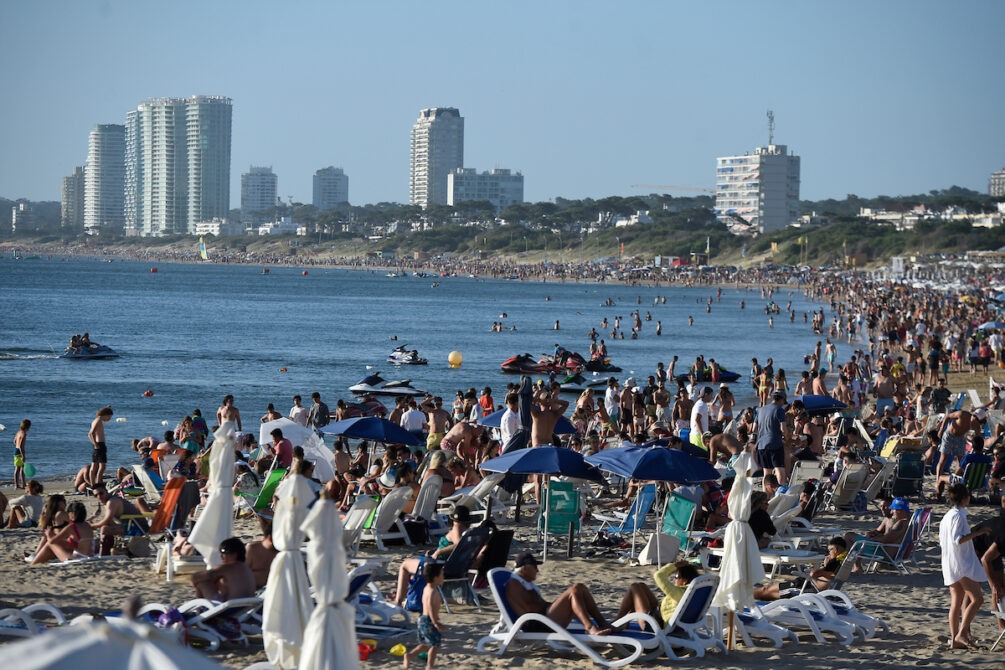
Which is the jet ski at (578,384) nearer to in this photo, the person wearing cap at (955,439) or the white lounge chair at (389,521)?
the person wearing cap at (955,439)

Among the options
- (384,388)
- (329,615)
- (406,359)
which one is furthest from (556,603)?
(406,359)

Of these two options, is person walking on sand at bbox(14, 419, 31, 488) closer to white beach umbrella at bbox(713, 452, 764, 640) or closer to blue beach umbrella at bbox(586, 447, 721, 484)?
blue beach umbrella at bbox(586, 447, 721, 484)

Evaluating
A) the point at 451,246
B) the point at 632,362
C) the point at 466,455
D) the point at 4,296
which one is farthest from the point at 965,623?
the point at 451,246

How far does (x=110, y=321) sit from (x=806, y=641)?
6434 cm

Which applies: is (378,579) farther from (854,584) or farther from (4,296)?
(4,296)

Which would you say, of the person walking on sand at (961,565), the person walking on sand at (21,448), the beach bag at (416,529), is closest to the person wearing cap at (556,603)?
the person walking on sand at (961,565)

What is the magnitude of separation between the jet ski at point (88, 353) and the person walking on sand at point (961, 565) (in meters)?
38.7

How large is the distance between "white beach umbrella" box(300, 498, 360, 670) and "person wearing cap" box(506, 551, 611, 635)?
246cm

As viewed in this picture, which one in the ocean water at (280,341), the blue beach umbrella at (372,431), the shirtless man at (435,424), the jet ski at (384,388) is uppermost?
the blue beach umbrella at (372,431)

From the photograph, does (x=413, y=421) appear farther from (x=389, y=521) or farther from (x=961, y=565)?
(x=961, y=565)

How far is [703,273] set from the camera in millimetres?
126125


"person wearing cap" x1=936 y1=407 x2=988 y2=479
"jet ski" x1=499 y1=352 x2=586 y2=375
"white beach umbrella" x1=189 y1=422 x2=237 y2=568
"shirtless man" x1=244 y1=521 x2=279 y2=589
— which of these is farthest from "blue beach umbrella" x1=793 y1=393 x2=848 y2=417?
"jet ski" x1=499 y1=352 x2=586 y2=375

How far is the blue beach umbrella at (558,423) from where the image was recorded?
53.7 ft

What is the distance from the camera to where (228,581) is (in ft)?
28.3
